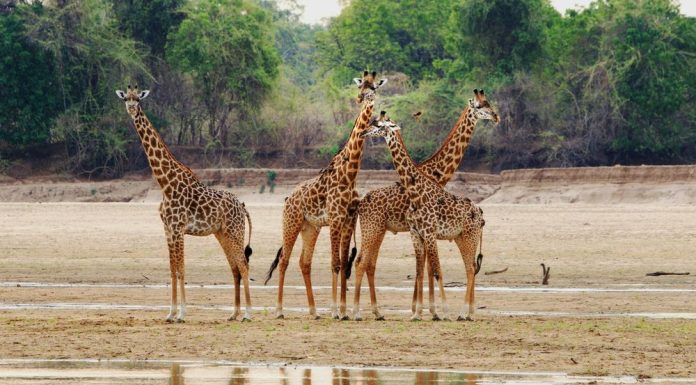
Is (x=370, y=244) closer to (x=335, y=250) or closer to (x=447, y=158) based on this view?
(x=335, y=250)

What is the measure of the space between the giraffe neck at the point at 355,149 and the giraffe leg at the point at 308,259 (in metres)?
0.99

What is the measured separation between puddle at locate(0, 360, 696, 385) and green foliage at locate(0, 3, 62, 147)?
36678mm

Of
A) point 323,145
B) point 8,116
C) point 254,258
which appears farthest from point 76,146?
point 254,258

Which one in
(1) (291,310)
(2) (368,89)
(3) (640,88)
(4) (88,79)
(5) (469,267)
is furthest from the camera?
(4) (88,79)

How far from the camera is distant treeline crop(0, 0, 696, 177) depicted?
49.4m

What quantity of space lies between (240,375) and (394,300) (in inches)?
303

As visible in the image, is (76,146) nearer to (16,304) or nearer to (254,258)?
(254,258)

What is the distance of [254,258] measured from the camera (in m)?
26.6

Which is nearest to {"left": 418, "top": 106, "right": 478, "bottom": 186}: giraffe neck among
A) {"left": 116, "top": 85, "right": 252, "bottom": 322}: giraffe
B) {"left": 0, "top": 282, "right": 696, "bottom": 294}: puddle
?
{"left": 0, "top": 282, "right": 696, "bottom": 294}: puddle

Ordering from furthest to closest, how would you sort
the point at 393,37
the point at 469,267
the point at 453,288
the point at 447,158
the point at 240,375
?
the point at 393,37
the point at 453,288
the point at 447,158
the point at 469,267
the point at 240,375

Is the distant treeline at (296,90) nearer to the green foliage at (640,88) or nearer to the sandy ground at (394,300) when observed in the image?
the green foliage at (640,88)

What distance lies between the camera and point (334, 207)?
57.5 ft

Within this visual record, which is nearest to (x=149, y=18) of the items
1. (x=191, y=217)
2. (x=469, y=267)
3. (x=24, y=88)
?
(x=24, y=88)

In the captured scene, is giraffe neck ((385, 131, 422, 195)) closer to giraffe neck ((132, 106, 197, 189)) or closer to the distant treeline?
giraffe neck ((132, 106, 197, 189))
